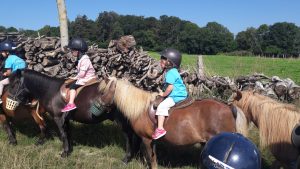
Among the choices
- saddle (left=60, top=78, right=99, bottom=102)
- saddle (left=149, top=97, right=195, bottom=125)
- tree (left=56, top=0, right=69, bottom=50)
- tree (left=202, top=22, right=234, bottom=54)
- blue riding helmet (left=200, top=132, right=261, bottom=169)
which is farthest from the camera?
tree (left=202, top=22, right=234, bottom=54)

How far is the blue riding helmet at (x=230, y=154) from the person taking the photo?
102 inches

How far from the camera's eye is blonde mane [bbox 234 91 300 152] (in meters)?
4.89

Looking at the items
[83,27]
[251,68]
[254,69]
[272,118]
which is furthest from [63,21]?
[83,27]

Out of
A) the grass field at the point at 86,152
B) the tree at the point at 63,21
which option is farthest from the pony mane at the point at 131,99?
the tree at the point at 63,21

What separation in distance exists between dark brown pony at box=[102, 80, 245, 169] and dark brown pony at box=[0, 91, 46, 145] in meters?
2.30

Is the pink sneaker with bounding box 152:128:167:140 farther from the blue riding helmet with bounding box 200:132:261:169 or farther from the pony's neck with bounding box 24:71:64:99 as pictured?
the blue riding helmet with bounding box 200:132:261:169

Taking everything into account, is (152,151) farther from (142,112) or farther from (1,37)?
(1,37)

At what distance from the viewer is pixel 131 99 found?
18.9 feet

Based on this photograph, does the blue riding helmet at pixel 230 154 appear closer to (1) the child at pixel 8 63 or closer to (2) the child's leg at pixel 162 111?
(2) the child's leg at pixel 162 111

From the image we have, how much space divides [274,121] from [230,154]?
108 inches

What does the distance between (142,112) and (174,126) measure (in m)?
0.61

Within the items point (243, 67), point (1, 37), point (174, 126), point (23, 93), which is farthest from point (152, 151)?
point (243, 67)

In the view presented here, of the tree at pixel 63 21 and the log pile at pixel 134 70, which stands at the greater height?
the tree at pixel 63 21

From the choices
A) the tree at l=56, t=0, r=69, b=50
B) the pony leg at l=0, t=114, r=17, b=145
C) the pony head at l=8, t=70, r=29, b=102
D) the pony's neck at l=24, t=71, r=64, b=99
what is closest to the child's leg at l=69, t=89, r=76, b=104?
the pony's neck at l=24, t=71, r=64, b=99
